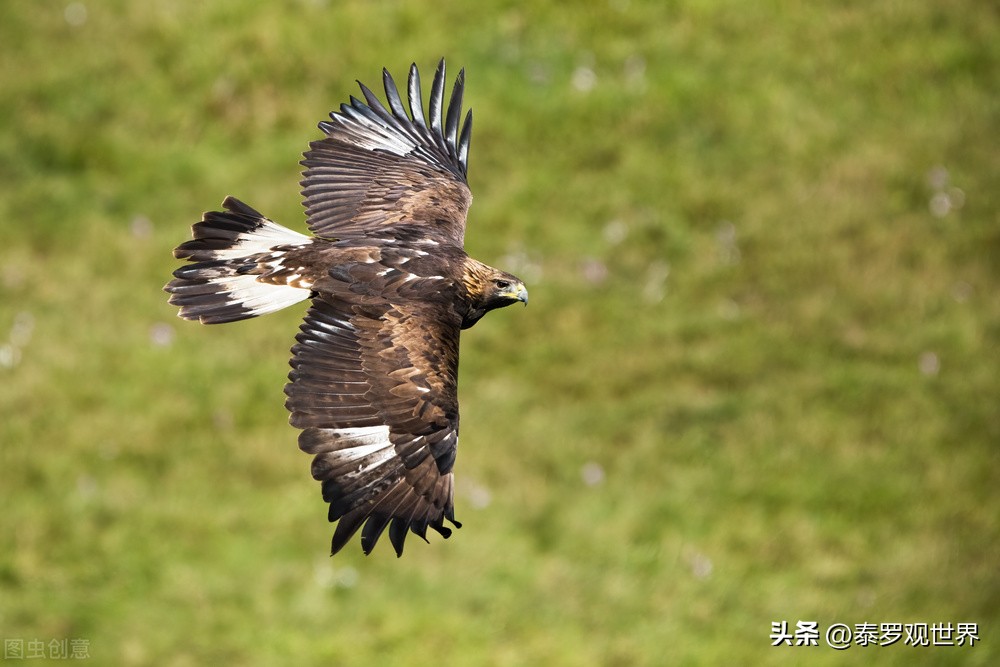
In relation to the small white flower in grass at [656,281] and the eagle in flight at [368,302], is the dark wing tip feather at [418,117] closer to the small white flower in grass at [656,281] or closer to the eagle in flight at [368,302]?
the eagle in flight at [368,302]

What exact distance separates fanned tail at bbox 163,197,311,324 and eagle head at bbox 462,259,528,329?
3.73 feet

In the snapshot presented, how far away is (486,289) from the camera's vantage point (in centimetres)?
1032

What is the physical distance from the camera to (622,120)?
1955cm

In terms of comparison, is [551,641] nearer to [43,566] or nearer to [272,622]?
[272,622]

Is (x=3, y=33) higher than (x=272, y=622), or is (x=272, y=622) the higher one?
(x=3, y=33)

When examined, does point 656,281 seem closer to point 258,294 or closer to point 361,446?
point 258,294

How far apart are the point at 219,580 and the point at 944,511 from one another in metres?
8.40

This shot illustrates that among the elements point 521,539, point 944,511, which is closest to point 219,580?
point 521,539

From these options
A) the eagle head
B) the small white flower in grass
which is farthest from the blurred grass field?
the eagle head

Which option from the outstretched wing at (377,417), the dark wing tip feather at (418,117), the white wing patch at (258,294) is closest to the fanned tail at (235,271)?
the white wing patch at (258,294)

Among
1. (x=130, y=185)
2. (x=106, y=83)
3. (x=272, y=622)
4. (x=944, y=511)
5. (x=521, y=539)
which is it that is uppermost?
(x=106, y=83)

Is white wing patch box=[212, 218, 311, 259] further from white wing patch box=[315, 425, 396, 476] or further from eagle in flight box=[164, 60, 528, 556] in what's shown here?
white wing patch box=[315, 425, 396, 476]

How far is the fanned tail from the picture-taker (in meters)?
9.98

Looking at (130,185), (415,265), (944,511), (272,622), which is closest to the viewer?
(415,265)
